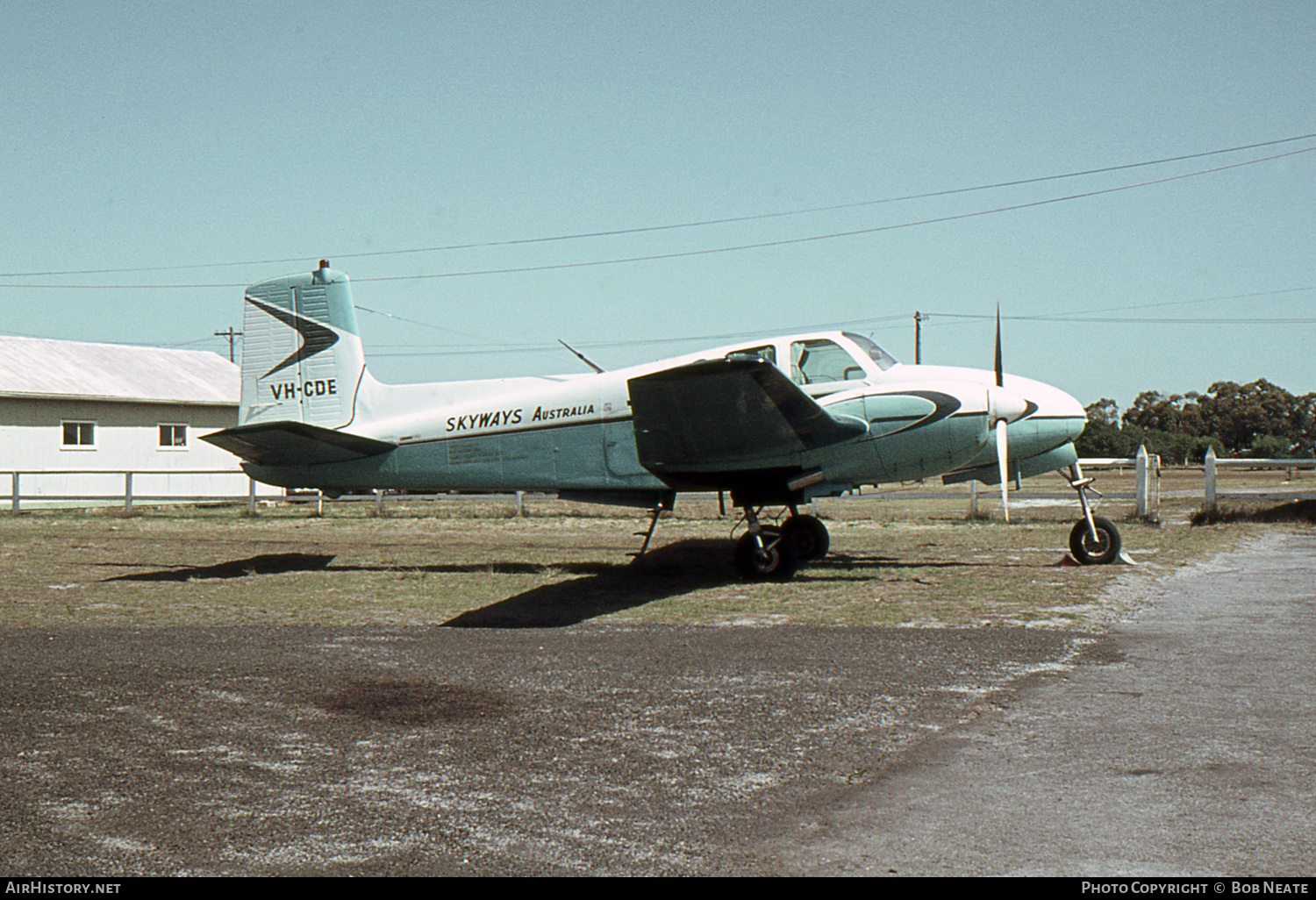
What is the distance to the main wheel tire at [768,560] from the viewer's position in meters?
12.3

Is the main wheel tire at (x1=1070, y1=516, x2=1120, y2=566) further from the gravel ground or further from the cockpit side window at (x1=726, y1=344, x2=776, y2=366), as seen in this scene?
the gravel ground

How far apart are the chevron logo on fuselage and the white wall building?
15.7m

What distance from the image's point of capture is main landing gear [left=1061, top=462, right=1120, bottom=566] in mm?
12961

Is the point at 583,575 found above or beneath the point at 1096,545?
beneath

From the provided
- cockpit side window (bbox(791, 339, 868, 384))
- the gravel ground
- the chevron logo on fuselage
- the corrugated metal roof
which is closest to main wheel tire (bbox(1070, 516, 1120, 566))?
cockpit side window (bbox(791, 339, 868, 384))

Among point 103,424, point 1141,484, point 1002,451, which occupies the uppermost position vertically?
point 103,424

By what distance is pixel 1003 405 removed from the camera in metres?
12.5

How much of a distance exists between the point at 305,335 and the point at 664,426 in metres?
6.13

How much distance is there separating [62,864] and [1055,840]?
3.64 metres

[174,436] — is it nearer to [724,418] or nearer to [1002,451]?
[724,418]

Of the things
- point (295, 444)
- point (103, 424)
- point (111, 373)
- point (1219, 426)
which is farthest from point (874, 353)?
point (1219, 426)

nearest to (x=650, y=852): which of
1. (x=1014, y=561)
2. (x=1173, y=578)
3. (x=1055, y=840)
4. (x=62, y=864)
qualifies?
(x=1055, y=840)

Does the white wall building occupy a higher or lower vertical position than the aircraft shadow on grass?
higher
